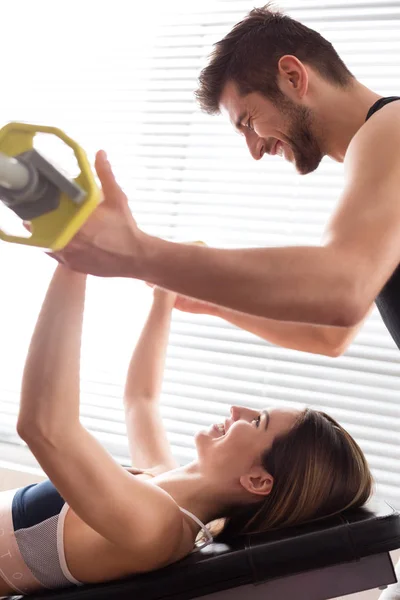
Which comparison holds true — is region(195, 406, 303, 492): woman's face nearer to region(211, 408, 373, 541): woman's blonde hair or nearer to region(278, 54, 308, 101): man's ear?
region(211, 408, 373, 541): woman's blonde hair

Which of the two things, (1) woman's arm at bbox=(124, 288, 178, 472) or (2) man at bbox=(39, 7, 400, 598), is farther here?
(1) woman's arm at bbox=(124, 288, 178, 472)

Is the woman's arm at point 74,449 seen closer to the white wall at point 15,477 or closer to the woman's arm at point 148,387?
the woman's arm at point 148,387

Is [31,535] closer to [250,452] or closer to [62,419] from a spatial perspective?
[62,419]

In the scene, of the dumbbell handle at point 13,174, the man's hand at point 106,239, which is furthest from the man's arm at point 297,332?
the dumbbell handle at point 13,174

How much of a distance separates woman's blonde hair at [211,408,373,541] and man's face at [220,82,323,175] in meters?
0.48

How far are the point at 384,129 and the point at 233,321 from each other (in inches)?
23.3

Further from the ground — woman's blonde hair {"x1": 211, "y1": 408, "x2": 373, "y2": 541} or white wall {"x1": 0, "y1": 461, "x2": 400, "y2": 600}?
woman's blonde hair {"x1": 211, "y1": 408, "x2": 373, "y2": 541}

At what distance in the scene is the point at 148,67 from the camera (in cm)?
225

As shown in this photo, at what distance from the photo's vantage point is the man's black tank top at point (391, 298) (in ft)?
4.00

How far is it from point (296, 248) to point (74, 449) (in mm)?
456

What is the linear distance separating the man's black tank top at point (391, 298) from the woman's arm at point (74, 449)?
48 centimetres

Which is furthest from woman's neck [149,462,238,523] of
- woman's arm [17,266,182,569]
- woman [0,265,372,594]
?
woman's arm [17,266,182,569]

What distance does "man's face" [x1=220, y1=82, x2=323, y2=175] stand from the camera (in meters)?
1.33

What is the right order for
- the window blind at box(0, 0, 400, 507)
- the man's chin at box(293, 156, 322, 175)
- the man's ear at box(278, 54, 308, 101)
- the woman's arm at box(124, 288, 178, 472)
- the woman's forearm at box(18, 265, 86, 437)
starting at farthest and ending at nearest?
the window blind at box(0, 0, 400, 507) → the woman's arm at box(124, 288, 178, 472) → the man's chin at box(293, 156, 322, 175) → the man's ear at box(278, 54, 308, 101) → the woman's forearm at box(18, 265, 86, 437)
